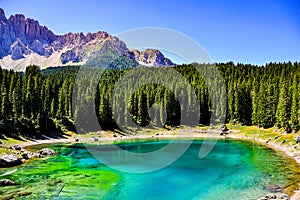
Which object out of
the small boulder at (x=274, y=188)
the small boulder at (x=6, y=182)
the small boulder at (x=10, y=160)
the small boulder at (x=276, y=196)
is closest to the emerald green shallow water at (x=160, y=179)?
the small boulder at (x=274, y=188)

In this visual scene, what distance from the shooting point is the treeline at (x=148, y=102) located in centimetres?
8106

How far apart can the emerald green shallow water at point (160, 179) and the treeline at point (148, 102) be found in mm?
28849

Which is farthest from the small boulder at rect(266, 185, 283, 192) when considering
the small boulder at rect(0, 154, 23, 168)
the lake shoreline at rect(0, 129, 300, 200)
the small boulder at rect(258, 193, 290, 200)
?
the small boulder at rect(0, 154, 23, 168)

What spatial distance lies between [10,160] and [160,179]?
2489cm

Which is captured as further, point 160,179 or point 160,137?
point 160,137

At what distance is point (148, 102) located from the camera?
114m

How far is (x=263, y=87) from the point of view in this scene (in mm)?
96438

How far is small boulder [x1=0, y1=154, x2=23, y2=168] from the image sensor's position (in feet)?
157

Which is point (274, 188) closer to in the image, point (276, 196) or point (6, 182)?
point (276, 196)

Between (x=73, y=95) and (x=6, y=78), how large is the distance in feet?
72.0

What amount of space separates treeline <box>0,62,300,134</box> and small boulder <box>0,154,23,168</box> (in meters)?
26.7

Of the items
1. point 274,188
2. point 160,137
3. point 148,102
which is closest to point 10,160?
point 274,188

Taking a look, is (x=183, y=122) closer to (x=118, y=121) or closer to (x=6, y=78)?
(x=118, y=121)

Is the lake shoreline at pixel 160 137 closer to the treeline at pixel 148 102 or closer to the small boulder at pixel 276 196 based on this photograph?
the treeline at pixel 148 102
